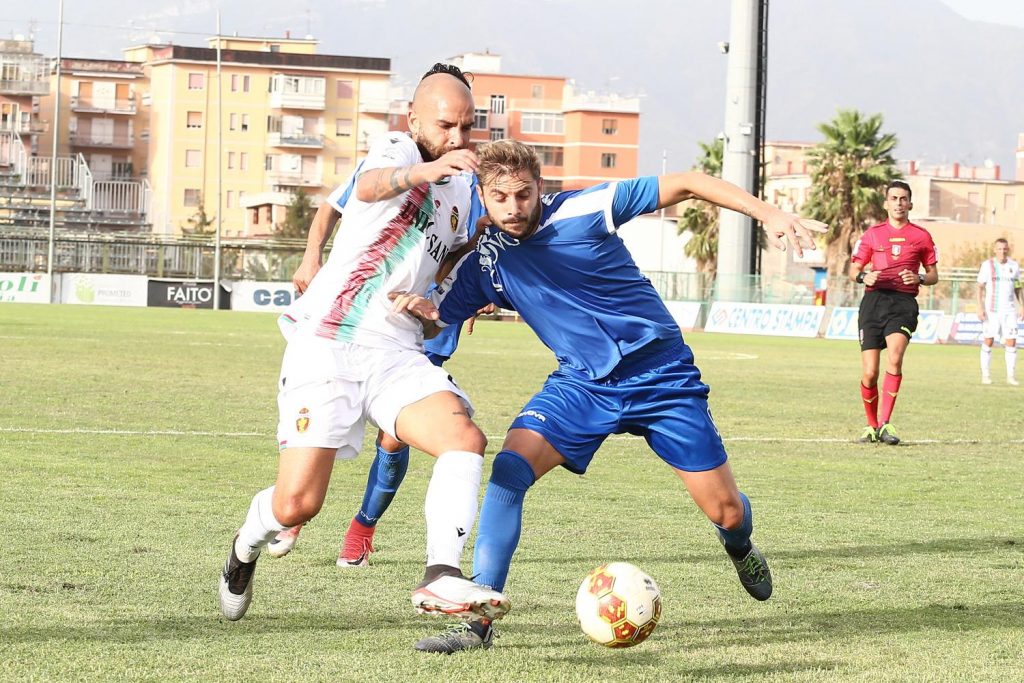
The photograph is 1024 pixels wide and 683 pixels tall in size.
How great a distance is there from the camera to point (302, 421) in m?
5.18

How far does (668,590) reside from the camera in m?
6.37

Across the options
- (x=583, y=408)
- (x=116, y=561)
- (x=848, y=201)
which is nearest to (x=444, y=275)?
(x=583, y=408)

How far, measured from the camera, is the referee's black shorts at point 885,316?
44.1 ft

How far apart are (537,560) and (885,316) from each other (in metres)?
7.42

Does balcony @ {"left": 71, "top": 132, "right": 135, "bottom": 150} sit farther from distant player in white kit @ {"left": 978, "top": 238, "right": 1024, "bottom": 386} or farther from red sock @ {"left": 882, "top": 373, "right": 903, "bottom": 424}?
red sock @ {"left": 882, "top": 373, "right": 903, "bottom": 424}

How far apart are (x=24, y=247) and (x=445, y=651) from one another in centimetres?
5602

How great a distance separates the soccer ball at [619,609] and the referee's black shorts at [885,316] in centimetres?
864

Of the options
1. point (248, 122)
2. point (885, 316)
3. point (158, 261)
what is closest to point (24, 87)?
point (248, 122)

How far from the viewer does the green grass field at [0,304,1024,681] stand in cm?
508

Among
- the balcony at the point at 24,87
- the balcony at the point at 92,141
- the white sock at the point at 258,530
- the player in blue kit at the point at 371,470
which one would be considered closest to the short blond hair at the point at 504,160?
the player in blue kit at the point at 371,470

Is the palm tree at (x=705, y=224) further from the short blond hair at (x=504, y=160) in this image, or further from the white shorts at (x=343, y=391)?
the white shorts at (x=343, y=391)

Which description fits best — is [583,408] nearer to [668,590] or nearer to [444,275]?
[444,275]

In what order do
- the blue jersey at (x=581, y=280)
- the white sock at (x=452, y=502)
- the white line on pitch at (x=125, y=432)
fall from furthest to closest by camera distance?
the white line on pitch at (x=125, y=432)
the blue jersey at (x=581, y=280)
the white sock at (x=452, y=502)

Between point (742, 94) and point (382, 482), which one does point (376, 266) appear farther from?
point (742, 94)
